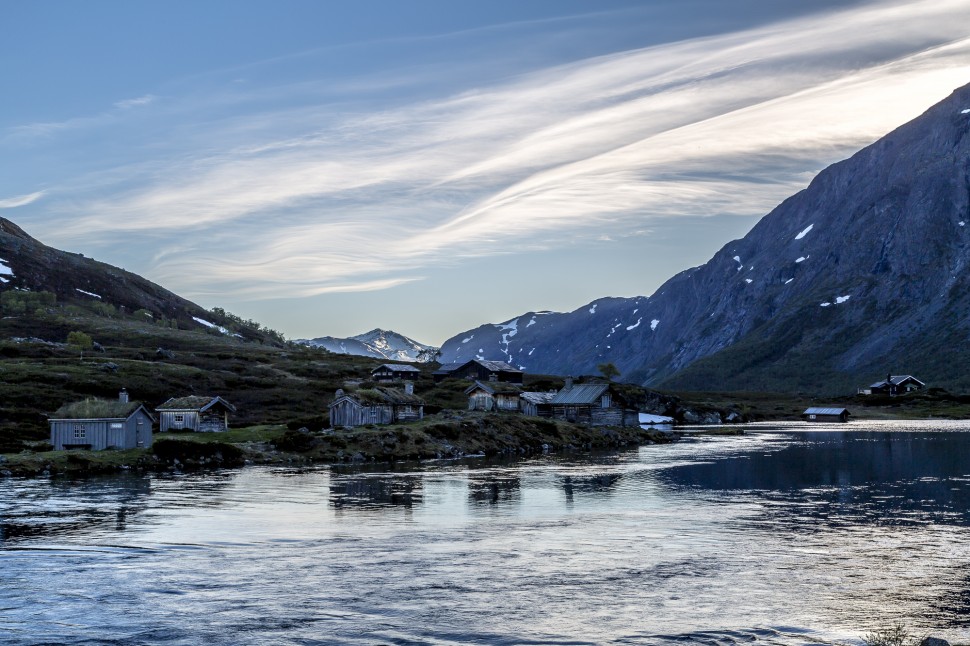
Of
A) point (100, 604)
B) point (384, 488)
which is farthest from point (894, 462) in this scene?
point (100, 604)

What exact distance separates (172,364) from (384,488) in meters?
101

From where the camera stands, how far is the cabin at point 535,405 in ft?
436

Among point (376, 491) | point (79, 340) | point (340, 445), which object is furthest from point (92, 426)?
point (79, 340)

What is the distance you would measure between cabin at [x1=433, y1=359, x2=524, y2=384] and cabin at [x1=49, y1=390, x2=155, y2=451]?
10441cm

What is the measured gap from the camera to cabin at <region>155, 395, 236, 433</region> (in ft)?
315

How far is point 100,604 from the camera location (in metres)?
27.4

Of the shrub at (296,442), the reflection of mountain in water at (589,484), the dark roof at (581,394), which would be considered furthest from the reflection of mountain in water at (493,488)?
the dark roof at (581,394)

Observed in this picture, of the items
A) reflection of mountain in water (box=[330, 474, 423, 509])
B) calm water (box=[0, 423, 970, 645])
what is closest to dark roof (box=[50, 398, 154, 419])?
calm water (box=[0, 423, 970, 645])

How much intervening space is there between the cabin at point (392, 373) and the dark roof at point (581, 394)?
4183 centimetres

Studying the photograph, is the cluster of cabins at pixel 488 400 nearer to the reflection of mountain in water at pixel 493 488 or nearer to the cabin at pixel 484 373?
the cabin at pixel 484 373

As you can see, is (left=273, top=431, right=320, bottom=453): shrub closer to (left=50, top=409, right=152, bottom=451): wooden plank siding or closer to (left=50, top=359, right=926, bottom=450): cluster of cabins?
(left=50, top=359, right=926, bottom=450): cluster of cabins

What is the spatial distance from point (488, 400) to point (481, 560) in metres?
99.8

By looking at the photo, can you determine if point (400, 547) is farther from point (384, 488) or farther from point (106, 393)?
point (106, 393)

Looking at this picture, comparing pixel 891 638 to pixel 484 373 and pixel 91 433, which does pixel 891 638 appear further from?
pixel 484 373
